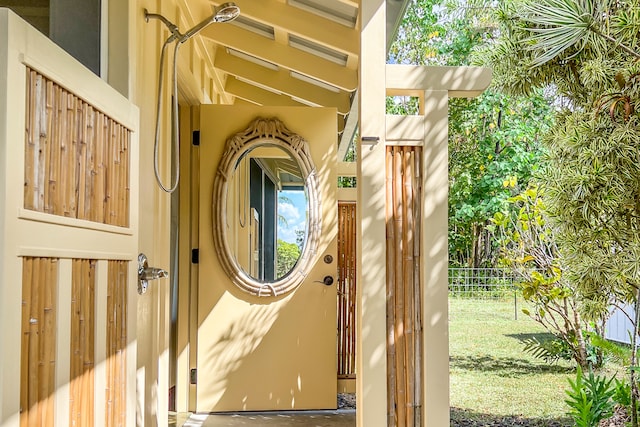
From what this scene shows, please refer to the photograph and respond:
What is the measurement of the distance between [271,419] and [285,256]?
101 centimetres

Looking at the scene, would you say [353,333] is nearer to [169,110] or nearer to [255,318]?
[255,318]

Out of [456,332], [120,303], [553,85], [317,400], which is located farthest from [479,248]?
[120,303]

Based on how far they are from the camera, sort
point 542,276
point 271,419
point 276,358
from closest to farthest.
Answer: point 271,419
point 276,358
point 542,276

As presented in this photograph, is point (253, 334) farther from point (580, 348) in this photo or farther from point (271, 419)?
point (580, 348)

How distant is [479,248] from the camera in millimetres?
8539

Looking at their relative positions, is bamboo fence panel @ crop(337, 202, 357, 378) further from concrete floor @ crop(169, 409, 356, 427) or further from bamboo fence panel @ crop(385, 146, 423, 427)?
bamboo fence panel @ crop(385, 146, 423, 427)

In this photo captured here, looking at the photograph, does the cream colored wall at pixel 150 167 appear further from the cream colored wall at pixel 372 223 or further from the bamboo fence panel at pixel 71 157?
the cream colored wall at pixel 372 223

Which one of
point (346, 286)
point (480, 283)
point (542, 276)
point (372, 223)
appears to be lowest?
point (480, 283)

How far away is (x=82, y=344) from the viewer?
4.75ft

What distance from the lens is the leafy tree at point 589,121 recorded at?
2045 millimetres

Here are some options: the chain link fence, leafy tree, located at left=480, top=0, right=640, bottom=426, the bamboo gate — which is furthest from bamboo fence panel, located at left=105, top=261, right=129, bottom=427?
the chain link fence

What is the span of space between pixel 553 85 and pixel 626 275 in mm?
866

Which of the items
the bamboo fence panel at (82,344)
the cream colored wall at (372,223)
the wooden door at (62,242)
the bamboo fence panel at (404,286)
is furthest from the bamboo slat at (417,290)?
the bamboo fence panel at (82,344)

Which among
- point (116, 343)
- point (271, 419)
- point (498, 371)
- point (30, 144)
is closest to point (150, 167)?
point (116, 343)
